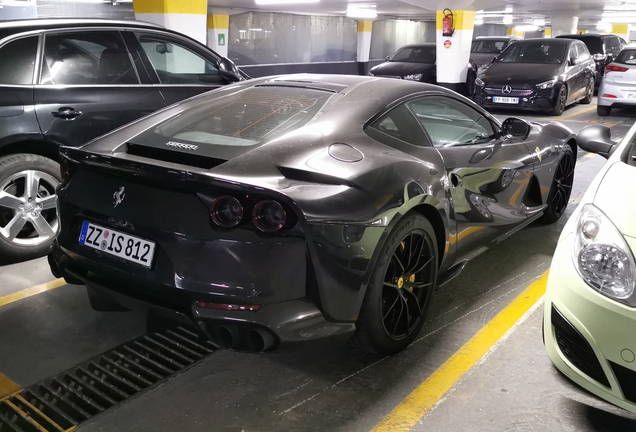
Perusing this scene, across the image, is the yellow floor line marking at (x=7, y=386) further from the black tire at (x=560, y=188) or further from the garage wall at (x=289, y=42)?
the garage wall at (x=289, y=42)

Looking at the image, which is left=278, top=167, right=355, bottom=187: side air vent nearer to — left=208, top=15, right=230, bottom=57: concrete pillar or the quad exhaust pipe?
the quad exhaust pipe

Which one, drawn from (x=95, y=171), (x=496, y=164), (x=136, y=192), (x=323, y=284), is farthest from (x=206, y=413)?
(x=496, y=164)

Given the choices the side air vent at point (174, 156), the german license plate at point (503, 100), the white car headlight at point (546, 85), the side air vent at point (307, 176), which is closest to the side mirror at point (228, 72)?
the side air vent at point (174, 156)

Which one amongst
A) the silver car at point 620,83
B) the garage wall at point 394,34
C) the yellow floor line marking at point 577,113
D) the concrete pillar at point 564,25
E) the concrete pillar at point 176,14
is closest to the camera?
the concrete pillar at point 176,14

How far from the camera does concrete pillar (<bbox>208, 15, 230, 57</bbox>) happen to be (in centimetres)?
1872

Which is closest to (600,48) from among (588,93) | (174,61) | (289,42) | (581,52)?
(588,93)

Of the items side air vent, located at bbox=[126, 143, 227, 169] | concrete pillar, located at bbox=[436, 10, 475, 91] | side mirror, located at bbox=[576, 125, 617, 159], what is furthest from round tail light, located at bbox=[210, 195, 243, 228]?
concrete pillar, located at bbox=[436, 10, 475, 91]

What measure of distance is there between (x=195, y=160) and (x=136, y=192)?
0.29 metres

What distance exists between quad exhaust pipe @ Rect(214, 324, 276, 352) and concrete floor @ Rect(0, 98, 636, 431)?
36cm

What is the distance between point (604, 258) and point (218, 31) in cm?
1814

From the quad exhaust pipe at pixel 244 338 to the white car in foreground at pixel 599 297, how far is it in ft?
3.79

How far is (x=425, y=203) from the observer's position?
9.68 feet

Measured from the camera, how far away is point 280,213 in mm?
2385

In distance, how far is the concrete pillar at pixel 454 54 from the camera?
1551 cm
